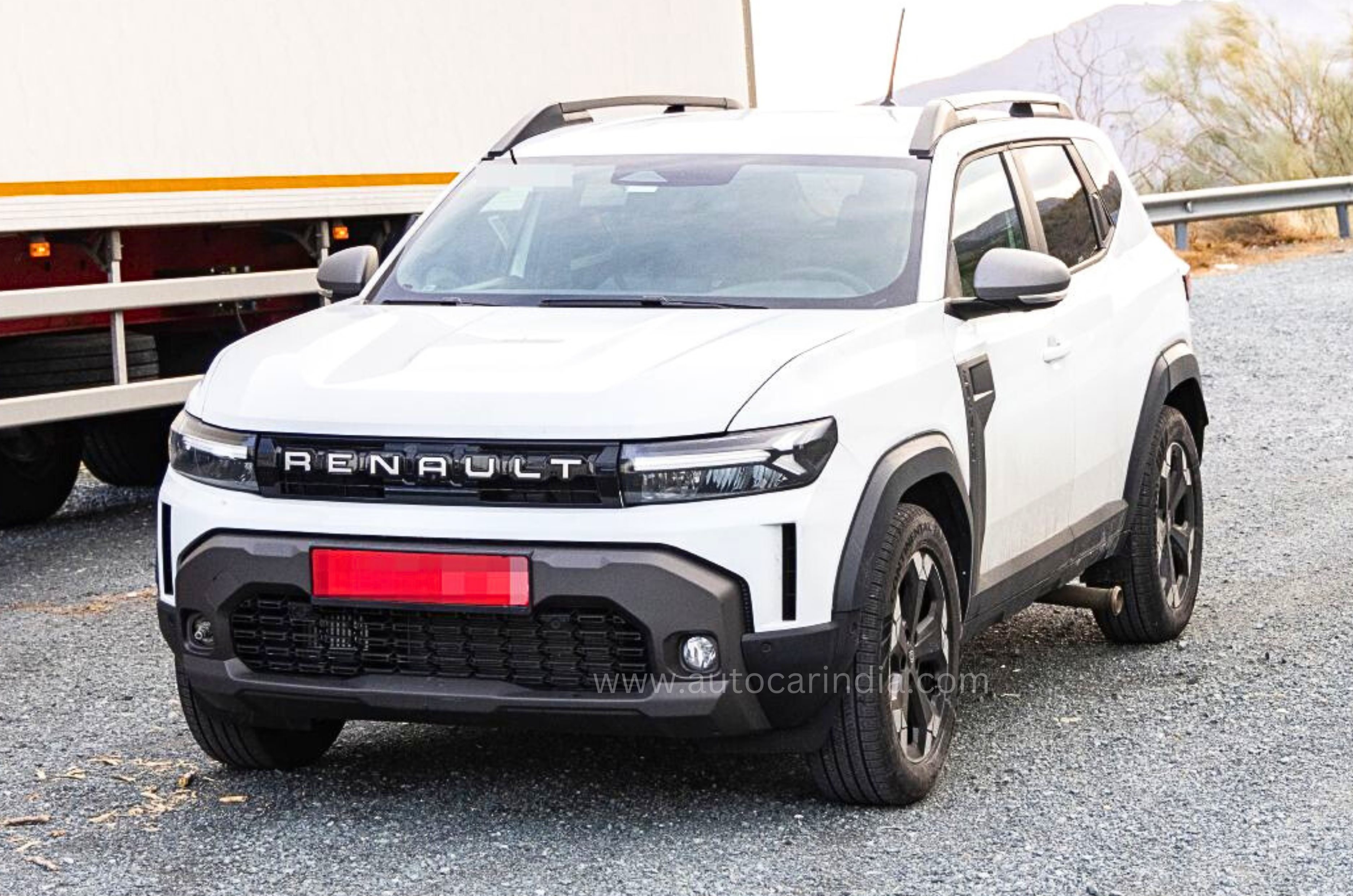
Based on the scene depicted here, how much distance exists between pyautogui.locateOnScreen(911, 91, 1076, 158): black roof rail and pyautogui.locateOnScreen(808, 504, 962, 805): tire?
1260 mm

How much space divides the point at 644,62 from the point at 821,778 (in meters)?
8.03

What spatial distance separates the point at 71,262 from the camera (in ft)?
31.3

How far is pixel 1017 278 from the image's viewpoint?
19.1 ft

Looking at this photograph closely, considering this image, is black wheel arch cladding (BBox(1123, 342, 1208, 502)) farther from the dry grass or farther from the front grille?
the dry grass

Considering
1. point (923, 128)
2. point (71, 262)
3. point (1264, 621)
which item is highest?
point (923, 128)

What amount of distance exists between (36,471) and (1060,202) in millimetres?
6155

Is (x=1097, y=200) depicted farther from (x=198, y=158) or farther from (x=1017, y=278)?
(x=198, y=158)

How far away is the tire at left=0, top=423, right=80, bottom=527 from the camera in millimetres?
10945

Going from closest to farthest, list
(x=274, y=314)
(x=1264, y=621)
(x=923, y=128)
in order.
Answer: (x=923, y=128), (x=1264, y=621), (x=274, y=314)

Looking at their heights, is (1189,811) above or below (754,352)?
below

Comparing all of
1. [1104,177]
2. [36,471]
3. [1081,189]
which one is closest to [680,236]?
[1081,189]

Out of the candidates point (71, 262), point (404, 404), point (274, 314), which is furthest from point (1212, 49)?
point (404, 404)

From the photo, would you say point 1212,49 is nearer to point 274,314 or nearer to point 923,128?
point 274,314

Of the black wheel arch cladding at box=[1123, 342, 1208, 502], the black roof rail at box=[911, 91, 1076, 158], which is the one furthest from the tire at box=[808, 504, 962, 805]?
the black wheel arch cladding at box=[1123, 342, 1208, 502]
